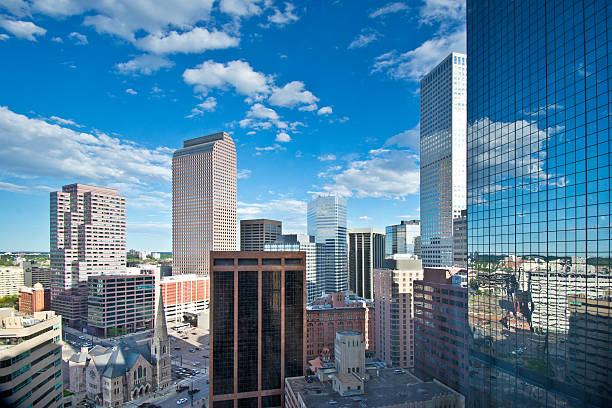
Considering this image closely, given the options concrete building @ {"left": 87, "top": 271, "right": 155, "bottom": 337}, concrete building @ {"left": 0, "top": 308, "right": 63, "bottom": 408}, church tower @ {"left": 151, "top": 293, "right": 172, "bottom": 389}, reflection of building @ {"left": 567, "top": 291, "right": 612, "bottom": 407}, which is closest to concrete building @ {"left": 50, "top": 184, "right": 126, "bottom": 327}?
concrete building @ {"left": 87, "top": 271, "right": 155, "bottom": 337}

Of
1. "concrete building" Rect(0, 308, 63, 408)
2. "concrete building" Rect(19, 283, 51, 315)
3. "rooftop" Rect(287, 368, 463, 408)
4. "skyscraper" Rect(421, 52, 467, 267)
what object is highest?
"skyscraper" Rect(421, 52, 467, 267)

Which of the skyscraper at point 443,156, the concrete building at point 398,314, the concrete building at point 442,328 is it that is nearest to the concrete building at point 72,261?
Answer: the concrete building at point 398,314

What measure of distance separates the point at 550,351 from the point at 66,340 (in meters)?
183

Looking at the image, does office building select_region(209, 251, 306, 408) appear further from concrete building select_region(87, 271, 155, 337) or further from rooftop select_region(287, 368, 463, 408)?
concrete building select_region(87, 271, 155, 337)

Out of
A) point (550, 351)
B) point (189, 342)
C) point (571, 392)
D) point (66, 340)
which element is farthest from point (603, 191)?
point (66, 340)

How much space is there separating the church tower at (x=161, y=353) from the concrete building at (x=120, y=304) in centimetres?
6912

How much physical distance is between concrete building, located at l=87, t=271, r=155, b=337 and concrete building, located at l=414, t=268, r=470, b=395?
139903 mm

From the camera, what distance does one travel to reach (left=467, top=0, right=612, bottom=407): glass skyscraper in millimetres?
42562

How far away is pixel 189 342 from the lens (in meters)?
166

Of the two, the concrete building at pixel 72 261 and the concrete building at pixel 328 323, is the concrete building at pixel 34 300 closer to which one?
the concrete building at pixel 72 261

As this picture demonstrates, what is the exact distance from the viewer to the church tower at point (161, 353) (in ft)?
365

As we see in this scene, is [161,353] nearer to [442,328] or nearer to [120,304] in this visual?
[120,304]

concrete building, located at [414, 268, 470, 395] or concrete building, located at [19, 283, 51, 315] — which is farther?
concrete building, located at [19, 283, 51, 315]

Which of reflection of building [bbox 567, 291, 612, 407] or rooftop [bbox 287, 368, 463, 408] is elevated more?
reflection of building [bbox 567, 291, 612, 407]
